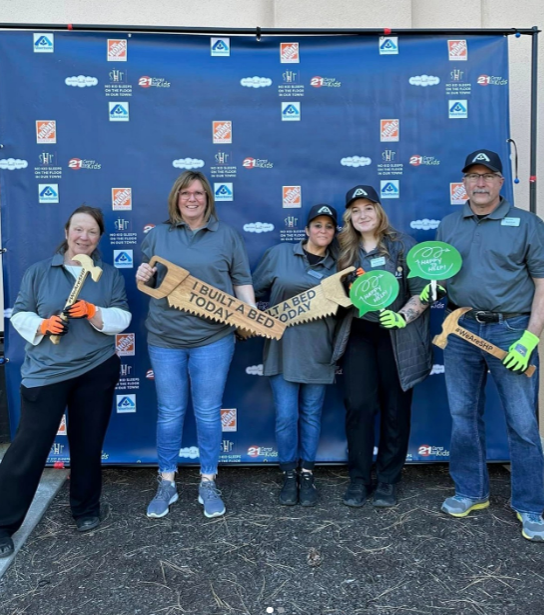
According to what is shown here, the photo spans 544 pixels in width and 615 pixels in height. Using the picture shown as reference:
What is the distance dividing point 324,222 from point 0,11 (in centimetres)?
345

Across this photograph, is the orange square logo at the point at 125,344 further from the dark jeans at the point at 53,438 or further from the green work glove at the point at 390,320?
the green work glove at the point at 390,320

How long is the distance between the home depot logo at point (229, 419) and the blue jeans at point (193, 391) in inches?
21.7

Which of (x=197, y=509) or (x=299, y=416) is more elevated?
(x=299, y=416)

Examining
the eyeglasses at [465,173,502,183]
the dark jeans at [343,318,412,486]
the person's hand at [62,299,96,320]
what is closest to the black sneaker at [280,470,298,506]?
the dark jeans at [343,318,412,486]

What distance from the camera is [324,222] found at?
3041 millimetres

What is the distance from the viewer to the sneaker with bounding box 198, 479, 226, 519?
299 centimetres

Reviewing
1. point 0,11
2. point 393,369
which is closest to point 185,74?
point 0,11

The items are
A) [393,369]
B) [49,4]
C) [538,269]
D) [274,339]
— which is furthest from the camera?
[49,4]

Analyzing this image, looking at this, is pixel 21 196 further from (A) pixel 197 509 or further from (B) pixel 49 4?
(A) pixel 197 509

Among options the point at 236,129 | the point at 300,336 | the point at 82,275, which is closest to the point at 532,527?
the point at 300,336

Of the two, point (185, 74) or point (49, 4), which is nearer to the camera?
point (185, 74)

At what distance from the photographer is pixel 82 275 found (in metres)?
2.68

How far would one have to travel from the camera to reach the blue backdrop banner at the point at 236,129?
134 inches

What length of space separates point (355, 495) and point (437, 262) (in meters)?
1.51
